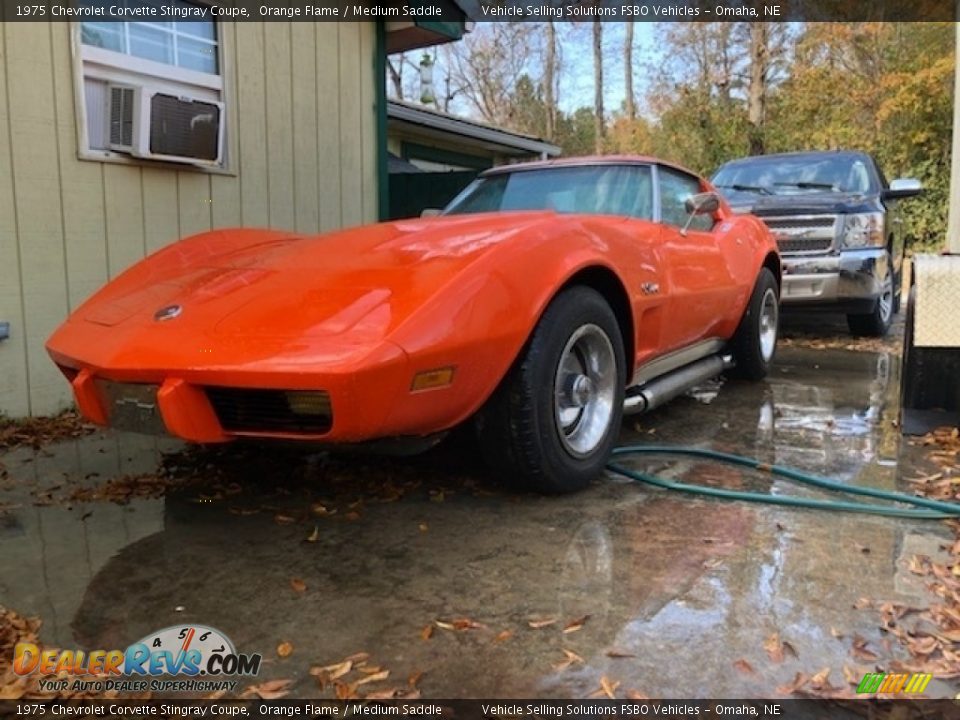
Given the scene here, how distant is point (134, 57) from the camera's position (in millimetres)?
5031

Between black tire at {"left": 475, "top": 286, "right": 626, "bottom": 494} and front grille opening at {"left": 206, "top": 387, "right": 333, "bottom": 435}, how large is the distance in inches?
27.2

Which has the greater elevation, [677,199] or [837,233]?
[677,199]

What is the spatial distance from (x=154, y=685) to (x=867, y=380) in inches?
Result: 205

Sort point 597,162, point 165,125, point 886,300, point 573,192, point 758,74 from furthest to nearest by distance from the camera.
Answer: point 758,74 < point 886,300 < point 165,125 < point 597,162 < point 573,192

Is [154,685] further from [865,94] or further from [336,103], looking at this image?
[865,94]

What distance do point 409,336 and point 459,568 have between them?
0.77 m

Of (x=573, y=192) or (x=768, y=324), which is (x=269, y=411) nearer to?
(x=573, y=192)

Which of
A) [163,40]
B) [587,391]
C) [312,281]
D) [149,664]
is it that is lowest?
[149,664]

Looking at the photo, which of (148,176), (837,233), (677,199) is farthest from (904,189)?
(148,176)

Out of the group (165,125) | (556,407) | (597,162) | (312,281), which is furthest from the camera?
(165,125)

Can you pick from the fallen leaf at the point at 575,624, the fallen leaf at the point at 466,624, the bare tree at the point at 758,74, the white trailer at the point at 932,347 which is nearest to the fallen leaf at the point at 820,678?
the fallen leaf at the point at 575,624

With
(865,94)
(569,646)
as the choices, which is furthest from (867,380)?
(865,94)

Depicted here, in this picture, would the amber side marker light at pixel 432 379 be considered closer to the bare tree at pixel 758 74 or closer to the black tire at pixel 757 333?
the black tire at pixel 757 333

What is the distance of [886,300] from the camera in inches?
299
